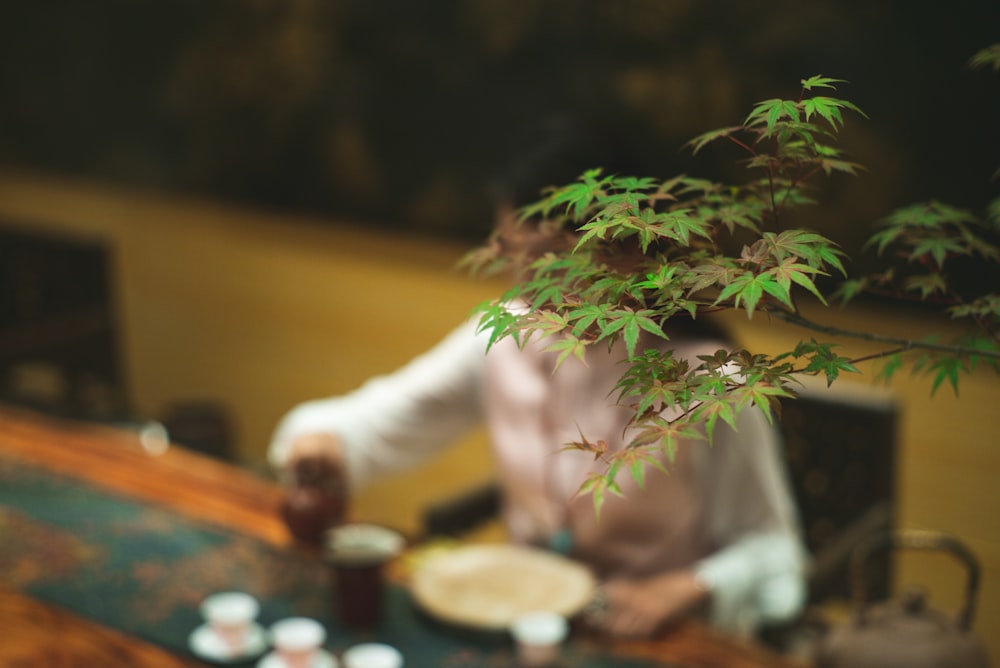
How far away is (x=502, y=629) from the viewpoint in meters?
1.71

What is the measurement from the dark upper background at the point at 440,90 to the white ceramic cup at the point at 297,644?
37.1 inches

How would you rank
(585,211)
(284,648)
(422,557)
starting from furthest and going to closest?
(422,557) < (284,648) < (585,211)

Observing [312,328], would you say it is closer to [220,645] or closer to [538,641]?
[220,645]

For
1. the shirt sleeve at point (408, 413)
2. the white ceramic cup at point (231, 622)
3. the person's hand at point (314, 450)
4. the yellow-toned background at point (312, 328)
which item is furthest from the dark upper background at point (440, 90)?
the white ceramic cup at point (231, 622)

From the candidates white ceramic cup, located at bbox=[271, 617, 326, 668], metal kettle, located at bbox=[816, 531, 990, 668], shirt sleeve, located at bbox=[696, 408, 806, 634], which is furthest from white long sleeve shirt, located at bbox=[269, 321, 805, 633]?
white ceramic cup, located at bbox=[271, 617, 326, 668]

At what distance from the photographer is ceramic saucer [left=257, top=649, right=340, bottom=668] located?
1615 mm

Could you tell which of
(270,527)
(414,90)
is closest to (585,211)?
(270,527)

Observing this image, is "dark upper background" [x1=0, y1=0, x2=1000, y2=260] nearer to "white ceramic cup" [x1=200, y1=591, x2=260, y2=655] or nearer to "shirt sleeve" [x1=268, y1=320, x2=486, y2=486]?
"shirt sleeve" [x1=268, y1=320, x2=486, y2=486]

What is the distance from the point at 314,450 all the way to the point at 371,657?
70 cm

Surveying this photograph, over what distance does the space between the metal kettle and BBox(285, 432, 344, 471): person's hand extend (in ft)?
3.55

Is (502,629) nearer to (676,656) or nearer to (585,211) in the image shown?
(676,656)

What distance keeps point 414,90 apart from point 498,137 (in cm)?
36

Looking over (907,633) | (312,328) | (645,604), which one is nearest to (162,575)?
(645,604)

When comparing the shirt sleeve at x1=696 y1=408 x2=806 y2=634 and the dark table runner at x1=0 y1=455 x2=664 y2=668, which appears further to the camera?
the shirt sleeve at x1=696 y1=408 x2=806 y2=634
